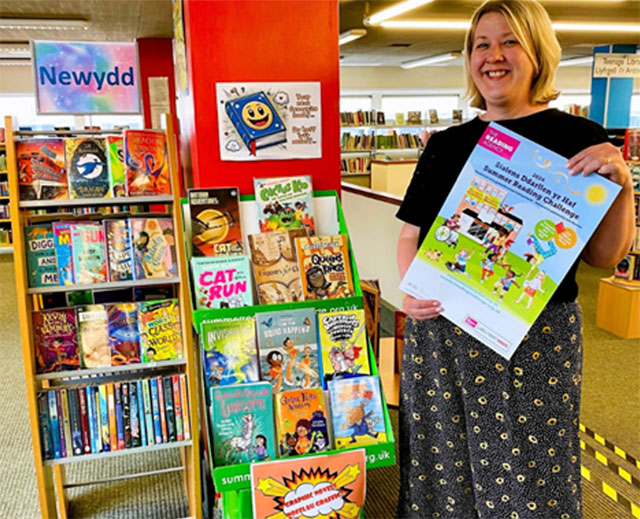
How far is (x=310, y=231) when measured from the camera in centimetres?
210

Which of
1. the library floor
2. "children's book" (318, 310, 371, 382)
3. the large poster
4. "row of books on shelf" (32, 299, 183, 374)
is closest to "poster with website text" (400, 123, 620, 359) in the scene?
"children's book" (318, 310, 371, 382)

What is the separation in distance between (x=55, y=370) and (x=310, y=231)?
103 cm

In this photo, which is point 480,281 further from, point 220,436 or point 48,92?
point 48,92

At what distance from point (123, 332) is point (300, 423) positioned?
0.73m

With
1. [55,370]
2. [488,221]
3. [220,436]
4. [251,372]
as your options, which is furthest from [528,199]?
[55,370]

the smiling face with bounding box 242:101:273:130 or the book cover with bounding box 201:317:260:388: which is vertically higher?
the smiling face with bounding box 242:101:273:130

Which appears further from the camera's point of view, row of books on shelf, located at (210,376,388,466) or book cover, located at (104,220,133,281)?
book cover, located at (104,220,133,281)

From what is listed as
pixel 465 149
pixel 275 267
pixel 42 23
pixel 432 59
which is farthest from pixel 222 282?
pixel 432 59

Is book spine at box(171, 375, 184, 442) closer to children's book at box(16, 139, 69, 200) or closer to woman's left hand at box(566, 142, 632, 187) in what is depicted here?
children's book at box(16, 139, 69, 200)

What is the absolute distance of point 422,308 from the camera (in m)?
1.54

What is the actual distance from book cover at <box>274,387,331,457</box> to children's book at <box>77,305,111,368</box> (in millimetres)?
670

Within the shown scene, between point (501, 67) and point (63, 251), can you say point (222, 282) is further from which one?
point (501, 67)

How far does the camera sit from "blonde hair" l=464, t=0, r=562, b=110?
1.35 metres

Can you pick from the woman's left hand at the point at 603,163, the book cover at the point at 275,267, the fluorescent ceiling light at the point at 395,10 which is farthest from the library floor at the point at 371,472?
the fluorescent ceiling light at the point at 395,10
